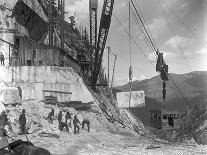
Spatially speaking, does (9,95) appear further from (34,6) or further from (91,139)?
(34,6)

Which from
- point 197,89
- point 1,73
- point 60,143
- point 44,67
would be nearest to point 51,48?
point 44,67

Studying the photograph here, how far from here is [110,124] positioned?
33094 millimetres

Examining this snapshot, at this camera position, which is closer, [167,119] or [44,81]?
[44,81]

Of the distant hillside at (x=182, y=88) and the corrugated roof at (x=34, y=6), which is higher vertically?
the corrugated roof at (x=34, y=6)

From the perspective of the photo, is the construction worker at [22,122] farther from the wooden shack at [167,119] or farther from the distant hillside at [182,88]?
the distant hillside at [182,88]

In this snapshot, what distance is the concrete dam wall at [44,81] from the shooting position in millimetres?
31281

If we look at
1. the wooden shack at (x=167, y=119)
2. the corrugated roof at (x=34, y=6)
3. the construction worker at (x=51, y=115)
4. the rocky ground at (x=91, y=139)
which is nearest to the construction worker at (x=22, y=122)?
the rocky ground at (x=91, y=139)

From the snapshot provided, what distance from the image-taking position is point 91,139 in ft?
87.0

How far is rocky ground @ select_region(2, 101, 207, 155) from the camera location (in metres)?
20.9

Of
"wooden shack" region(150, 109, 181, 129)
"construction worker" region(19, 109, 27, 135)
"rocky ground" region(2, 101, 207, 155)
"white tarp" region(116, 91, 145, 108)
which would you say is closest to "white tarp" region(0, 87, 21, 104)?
"rocky ground" region(2, 101, 207, 155)

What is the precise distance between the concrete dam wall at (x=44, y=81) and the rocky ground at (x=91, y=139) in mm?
1410

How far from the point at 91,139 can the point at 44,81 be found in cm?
887

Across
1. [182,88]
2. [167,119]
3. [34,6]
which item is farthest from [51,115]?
[182,88]

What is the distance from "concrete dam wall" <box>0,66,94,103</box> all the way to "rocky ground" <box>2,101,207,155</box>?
55.5 inches
